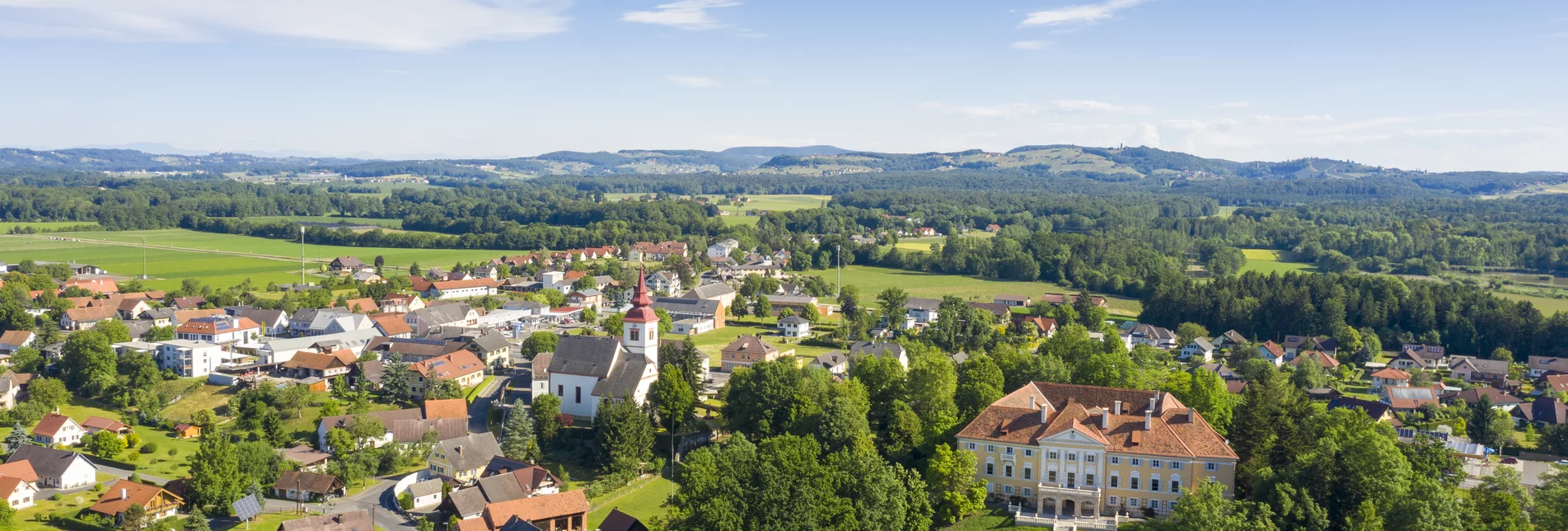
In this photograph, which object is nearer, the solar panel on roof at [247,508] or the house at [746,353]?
the solar panel on roof at [247,508]

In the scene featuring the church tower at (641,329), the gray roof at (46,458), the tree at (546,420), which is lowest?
the gray roof at (46,458)

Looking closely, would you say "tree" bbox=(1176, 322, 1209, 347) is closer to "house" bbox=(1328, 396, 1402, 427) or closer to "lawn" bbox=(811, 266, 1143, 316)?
"lawn" bbox=(811, 266, 1143, 316)

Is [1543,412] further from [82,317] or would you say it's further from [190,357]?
[82,317]

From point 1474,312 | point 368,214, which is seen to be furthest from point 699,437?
point 368,214

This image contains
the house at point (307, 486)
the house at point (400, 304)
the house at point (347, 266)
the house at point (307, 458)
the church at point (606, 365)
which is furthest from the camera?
the house at point (347, 266)

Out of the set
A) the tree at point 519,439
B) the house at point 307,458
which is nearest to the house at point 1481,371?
the tree at point 519,439

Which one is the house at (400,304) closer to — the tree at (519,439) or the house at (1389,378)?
the tree at (519,439)
